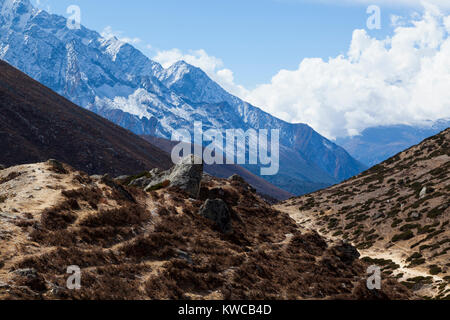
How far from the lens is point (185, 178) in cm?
4484

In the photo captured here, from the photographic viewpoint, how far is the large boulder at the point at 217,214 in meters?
37.2

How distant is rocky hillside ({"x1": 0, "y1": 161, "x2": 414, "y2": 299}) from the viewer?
70.7ft

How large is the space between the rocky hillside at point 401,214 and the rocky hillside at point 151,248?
13.8 meters

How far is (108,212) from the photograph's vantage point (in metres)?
30.0

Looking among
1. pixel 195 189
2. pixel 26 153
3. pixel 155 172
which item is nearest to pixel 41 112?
pixel 26 153

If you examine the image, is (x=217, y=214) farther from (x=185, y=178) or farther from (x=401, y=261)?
(x=401, y=261)

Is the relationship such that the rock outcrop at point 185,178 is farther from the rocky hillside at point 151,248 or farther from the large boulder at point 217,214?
the large boulder at point 217,214

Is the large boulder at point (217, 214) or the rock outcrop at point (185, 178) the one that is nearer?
the large boulder at point (217, 214)

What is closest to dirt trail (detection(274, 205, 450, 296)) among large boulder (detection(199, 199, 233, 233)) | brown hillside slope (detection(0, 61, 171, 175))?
large boulder (detection(199, 199, 233, 233))

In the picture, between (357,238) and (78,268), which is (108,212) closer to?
(78,268)

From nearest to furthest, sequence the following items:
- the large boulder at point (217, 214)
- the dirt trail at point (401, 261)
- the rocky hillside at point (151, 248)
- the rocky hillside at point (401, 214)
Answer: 1. the rocky hillside at point (151, 248)
2. the large boulder at point (217, 214)
3. the dirt trail at point (401, 261)
4. the rocky hillside at point (401, 214)

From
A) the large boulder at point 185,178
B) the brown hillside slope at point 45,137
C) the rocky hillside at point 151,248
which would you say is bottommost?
the rocky hillside at point 151,248

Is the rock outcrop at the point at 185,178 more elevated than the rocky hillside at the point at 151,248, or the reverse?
the rock outcrop at the point at 185,178

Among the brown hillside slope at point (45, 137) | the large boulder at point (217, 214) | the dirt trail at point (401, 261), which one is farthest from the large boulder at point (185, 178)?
the brown hillside slope at point (45, 137)
